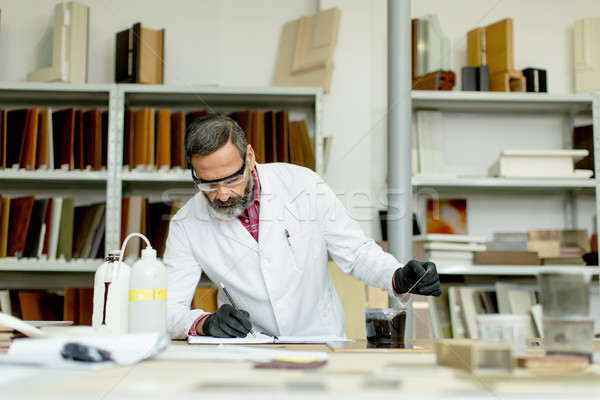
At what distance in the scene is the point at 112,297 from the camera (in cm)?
114

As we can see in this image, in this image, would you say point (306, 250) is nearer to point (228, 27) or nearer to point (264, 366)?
point (264, 366)

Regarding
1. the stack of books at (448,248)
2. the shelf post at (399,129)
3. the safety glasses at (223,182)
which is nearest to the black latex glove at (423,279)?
the safety glasses at (223,182)

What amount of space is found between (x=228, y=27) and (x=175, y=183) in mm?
904

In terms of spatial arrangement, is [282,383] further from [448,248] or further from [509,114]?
[509,114]

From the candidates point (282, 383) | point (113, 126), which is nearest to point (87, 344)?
point (282, 383)

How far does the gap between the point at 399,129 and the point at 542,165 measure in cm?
85

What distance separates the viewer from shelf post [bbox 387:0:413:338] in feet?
7.76

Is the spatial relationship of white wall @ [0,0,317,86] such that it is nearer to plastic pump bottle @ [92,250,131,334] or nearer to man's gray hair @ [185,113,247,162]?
man's gray hair @ [185,113,247,162]

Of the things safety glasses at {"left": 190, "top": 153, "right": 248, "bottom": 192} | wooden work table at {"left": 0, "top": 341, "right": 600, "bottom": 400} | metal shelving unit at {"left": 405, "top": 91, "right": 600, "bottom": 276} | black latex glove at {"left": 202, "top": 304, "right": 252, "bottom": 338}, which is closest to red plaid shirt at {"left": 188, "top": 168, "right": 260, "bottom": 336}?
safety glasses at {"left": 190, "top": 153, "right": 248, "bottom": 192}

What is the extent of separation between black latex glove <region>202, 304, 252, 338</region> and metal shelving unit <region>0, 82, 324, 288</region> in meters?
1.39

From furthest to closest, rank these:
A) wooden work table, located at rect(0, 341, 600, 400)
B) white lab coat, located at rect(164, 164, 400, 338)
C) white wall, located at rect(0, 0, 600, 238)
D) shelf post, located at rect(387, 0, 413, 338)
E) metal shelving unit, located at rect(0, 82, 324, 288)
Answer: white wall, located at rect(0, 0, 600, 238)
metal shelving unit, located at rect(0, 82, 324, 288)
shelf post, located at rect(387, 0, 413, 338)
white lab coat, located at rect(164, 164, 400, 338)
wooden work table, located at rect(0, 341, 600, 400)

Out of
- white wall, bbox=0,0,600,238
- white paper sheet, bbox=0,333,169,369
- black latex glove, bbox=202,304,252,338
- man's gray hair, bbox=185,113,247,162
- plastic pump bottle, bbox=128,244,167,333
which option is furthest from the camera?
white wall, bbox=0,0,600,238

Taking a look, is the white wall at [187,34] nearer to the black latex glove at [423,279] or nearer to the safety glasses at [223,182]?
the safety glasses at [223,182]

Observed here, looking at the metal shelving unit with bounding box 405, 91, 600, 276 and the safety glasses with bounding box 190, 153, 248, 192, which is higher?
the metal shelving unit with bounding box 405, 91, 600, 276
